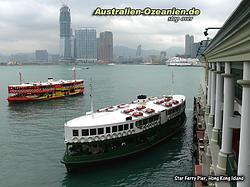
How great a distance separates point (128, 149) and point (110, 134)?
10.2 feet

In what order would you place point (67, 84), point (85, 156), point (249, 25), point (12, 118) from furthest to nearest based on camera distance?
1. point (67, 84)
2. point (12, 118)
3. point (85, 156)
4. point (249, 25)

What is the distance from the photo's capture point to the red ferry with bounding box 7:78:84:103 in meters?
76.9

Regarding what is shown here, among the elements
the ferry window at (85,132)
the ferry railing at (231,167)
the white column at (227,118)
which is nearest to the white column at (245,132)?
the ferry railing at (231,167)

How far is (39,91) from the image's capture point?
79.8 meters

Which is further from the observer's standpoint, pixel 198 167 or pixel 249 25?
pixel 198 167

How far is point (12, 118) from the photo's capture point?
57750 mm

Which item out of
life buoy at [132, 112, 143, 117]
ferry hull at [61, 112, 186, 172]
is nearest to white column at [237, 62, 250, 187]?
ferry hull at [61, 112, 186, 172]

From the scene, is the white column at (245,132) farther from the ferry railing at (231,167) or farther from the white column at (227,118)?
the white column at (227,118)

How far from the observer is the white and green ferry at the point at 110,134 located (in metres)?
28.3

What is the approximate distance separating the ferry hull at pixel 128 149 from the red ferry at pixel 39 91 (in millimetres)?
48168

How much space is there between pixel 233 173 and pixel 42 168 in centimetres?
2232

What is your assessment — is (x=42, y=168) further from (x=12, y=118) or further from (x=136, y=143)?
(x=12, y=118)

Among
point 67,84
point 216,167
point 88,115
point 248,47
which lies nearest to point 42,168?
point 88,115

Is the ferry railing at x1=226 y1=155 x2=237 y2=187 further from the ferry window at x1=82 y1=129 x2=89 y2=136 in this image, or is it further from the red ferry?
the red ferry
